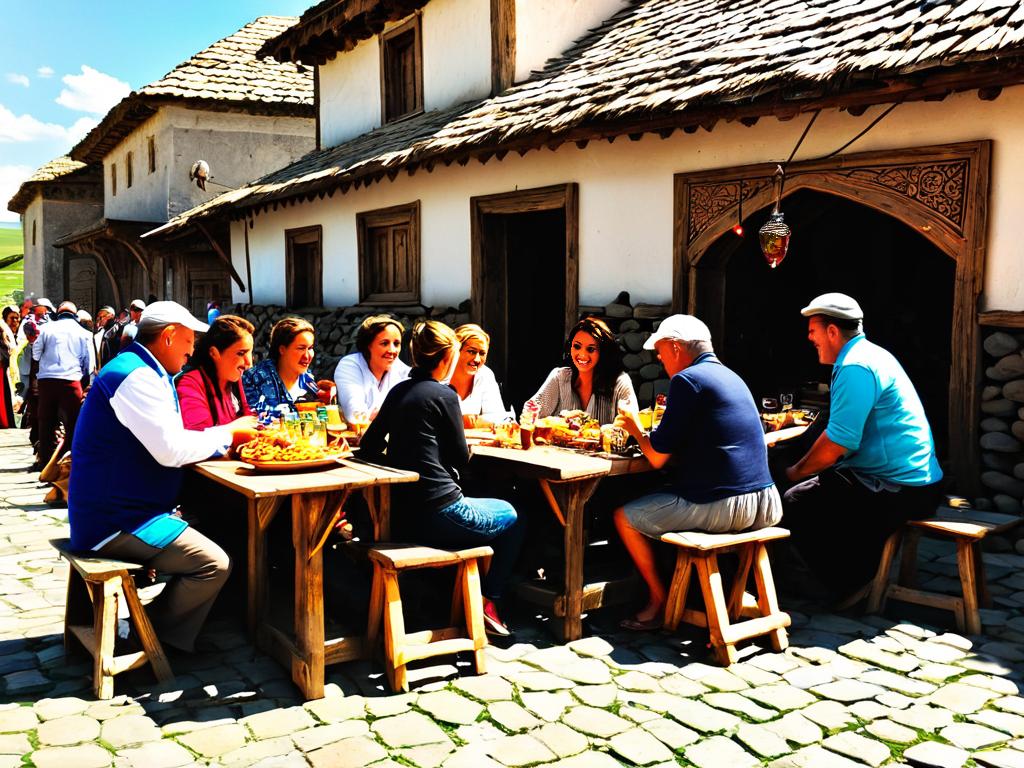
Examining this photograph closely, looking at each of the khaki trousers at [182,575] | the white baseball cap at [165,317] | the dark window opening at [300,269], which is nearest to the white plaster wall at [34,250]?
the dark window opening at [300,269]

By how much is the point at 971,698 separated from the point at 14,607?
480cm

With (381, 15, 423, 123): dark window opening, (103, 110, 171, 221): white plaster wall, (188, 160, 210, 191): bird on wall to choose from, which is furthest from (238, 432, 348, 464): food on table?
(103, 110, 171, 221): white plaster wall

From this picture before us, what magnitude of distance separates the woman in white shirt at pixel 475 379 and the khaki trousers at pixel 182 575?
2.15 meters

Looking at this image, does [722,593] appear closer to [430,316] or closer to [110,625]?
[110,625]

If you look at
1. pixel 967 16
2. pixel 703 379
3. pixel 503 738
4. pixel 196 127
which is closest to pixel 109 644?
pixel 503 738

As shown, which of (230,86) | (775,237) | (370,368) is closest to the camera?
(370,368)

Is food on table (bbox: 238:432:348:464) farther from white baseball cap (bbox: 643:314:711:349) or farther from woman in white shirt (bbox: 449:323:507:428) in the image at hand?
woman in white shirt (bbox: 449:323:507:428)

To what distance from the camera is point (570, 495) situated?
4.54 m

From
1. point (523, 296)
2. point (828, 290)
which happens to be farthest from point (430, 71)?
point (828, 290)

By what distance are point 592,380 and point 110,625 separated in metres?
3.22

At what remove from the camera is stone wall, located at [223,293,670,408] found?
7984mm

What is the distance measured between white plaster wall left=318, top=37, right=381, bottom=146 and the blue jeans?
33.1 ft

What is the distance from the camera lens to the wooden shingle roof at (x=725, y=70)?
5543mm

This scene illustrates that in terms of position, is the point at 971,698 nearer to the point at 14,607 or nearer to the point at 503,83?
the point at 14,607
